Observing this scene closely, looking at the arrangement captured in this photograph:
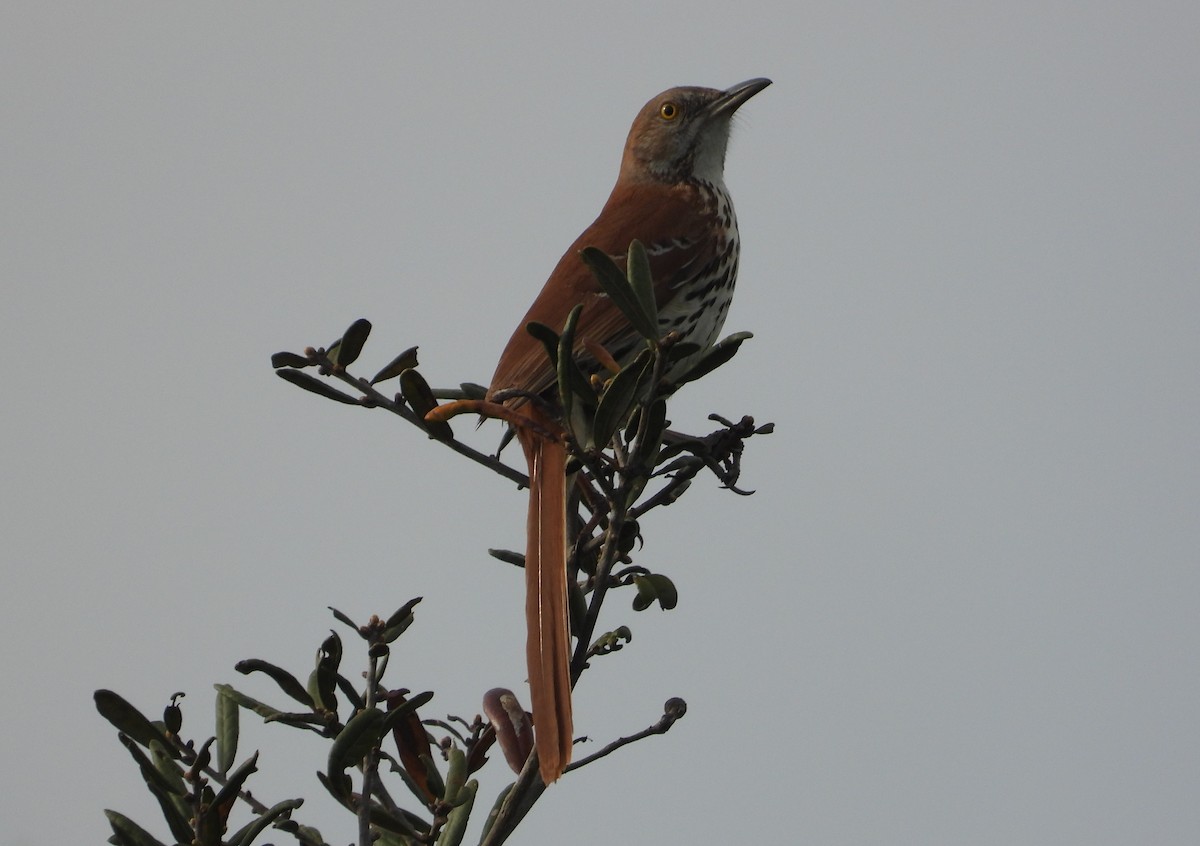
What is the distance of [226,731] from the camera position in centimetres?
222

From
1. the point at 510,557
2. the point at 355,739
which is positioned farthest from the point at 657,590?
the point at 355,739

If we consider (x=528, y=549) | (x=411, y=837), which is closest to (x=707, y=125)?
(x=528, y=549)

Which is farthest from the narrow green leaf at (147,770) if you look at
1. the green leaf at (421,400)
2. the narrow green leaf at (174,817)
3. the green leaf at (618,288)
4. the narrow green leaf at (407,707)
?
the green leaf at (618,288)

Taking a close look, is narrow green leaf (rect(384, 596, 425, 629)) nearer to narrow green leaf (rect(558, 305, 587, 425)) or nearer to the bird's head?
narrow green leaf (rect(558, 305, 587, 425))

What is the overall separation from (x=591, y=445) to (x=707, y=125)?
261 cm

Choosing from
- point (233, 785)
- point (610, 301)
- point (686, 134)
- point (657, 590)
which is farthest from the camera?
point (686, 134)

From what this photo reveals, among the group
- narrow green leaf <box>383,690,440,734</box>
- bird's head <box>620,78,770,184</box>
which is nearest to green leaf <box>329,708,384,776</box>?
narrow green leaf <box>383,690,440,734</box>

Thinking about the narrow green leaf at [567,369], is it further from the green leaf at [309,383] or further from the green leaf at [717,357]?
the green leaf at [309,383]

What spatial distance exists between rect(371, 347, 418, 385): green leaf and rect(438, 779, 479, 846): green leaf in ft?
2.25

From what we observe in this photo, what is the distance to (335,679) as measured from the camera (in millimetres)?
2139

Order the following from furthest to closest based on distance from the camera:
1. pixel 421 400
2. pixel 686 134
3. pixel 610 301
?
pixel 686 134 < pixel 610 301 < pixel 421 400

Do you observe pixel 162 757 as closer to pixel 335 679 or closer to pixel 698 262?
pixel 335 679

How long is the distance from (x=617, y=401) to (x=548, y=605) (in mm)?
444

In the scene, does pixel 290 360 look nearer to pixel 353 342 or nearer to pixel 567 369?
pixel 353 342
